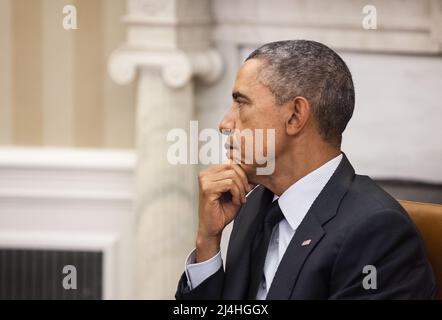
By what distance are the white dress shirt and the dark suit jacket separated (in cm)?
3

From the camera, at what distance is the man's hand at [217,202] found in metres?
1.71

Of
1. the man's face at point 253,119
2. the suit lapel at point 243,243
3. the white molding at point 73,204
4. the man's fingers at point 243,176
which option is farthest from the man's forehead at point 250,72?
the white molding at point 73,204

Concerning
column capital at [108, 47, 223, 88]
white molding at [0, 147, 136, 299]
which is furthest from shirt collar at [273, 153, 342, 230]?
white molding at [0, 147, 136, 299]

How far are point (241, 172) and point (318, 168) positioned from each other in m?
0.14

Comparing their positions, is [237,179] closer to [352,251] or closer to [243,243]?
[243,243]

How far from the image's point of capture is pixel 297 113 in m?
1.66

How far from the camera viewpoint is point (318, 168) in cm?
171

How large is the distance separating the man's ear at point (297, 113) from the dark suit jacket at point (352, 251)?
0.37 ft

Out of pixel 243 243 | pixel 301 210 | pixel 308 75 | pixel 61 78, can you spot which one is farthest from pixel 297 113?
pixel 61 78

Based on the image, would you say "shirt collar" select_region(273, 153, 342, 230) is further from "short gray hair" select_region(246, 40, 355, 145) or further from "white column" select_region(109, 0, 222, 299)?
"white column" select_region(109, 0, 222, 299)

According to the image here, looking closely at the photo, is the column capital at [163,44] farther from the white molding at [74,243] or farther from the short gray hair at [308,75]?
the short gray hair at [308,75]

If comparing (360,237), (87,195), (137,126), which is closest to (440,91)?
(137,126)
